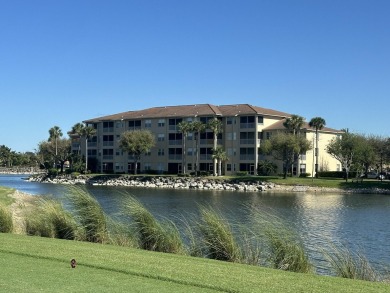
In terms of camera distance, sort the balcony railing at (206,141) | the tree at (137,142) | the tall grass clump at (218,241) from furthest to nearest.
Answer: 1. the tree at (137,142)
2. the balcony railing at (206,141)
3. the tall grass clump at (218,241)

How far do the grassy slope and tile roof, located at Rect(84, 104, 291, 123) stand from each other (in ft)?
242

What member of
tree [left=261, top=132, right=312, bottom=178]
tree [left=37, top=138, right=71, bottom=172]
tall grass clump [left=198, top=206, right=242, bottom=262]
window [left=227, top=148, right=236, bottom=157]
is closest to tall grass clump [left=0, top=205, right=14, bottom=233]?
tall grass clump [left=198, top=206, right=242, bottom=262]

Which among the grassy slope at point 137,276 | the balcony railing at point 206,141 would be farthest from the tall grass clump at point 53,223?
the balcony railing at point 206,141

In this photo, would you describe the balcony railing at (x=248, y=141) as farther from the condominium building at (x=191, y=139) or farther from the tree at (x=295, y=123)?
the tree at (x=295, y=123)

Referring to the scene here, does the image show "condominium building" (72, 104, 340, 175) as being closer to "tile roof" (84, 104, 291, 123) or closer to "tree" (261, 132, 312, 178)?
"tile roof" (84, 104, 291, 123)

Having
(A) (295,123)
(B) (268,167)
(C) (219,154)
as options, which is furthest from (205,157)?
(A) (295,123)

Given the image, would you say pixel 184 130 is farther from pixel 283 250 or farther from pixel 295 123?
pixel 283 250

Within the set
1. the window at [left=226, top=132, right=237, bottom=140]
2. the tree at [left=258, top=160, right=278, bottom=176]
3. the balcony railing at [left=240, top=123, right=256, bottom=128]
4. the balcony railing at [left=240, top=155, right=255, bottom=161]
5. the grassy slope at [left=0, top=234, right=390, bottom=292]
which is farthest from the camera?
the window at [left=226, top=132, right=237, bottom=140]

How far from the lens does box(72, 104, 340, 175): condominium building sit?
277 ft

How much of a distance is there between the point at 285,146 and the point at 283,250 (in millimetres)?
62933

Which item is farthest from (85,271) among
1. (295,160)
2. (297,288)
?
(295,160)

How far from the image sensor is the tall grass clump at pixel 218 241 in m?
13.0

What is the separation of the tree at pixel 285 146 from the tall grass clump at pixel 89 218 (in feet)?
199

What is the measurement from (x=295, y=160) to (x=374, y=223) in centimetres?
5003
